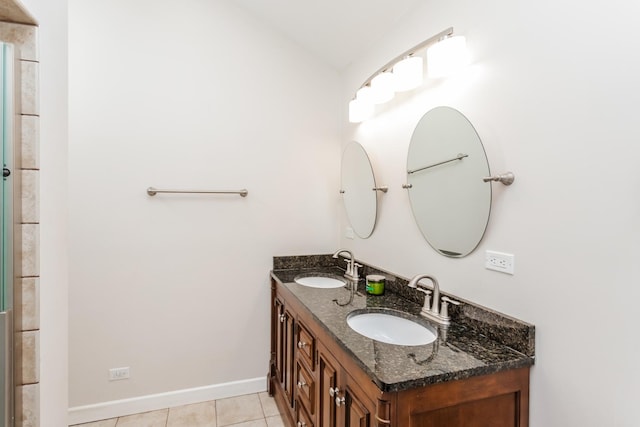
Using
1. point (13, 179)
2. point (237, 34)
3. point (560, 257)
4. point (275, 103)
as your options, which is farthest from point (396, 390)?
point (237, 34)

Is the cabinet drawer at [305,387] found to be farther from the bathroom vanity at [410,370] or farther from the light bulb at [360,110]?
the light bulb at [360,110]

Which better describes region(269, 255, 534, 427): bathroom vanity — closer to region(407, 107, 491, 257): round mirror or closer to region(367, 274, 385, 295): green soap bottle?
region(367, 274, 385, 295): green soap bottle

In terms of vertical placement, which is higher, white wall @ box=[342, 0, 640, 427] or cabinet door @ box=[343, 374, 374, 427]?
white wall @ box=[342, 0, 640, 427]

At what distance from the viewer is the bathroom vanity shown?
0.98 metres

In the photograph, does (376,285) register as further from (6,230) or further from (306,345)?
(6,230)

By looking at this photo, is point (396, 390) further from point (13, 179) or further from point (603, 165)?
point (13, 179)

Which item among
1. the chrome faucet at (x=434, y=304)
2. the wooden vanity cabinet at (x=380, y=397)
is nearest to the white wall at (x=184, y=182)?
the wooden vanity cabinet at (x=380, y=397)

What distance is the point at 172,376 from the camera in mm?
2277

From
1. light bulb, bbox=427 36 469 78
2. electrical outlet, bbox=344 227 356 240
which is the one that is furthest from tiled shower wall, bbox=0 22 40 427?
electrical outlet, bbox=344 227 356 240

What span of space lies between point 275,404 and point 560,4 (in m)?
2.60

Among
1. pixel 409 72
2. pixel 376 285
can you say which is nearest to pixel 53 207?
pixel 376 285

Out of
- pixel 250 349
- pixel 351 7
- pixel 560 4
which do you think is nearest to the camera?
pixel 560 4

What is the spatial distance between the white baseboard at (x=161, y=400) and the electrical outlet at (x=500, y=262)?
1.92 m

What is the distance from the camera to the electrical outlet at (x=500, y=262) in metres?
1.21
